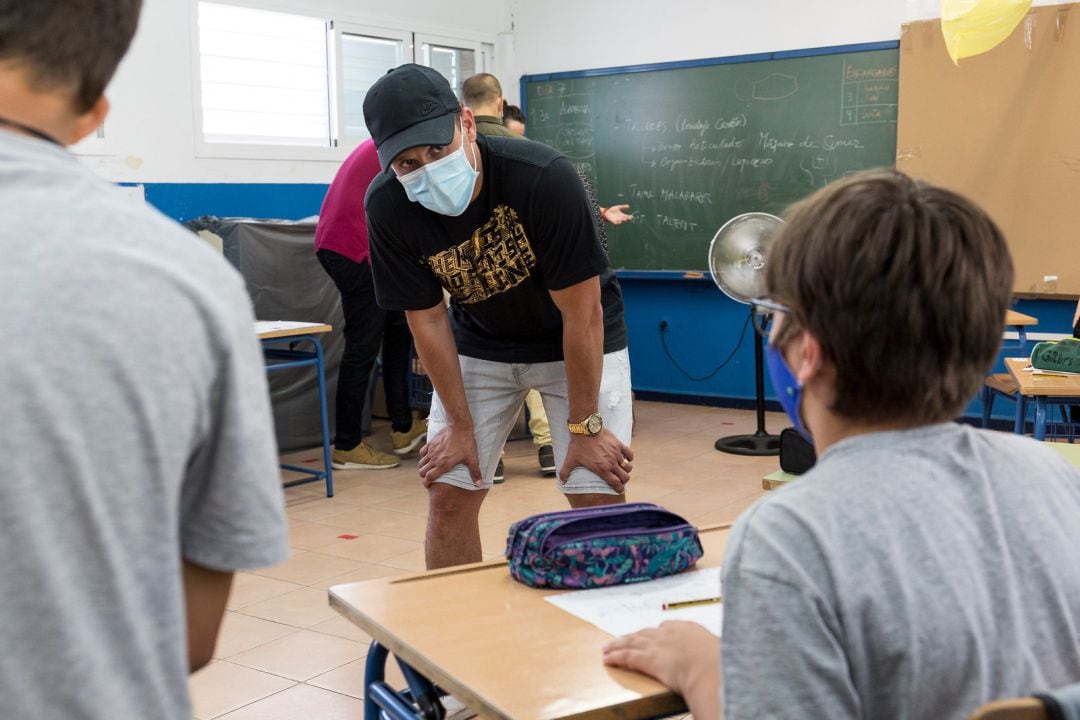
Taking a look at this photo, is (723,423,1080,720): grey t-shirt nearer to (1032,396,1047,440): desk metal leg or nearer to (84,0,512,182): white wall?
(1032,396,1047,440): desk metal leg

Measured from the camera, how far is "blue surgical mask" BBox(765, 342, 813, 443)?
1040 mm

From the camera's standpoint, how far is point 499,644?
1.28 metres

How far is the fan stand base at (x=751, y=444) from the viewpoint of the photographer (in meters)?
5.50

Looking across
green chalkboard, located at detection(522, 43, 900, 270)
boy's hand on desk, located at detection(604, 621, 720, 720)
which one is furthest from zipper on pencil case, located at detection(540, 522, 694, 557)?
green chalkboard, located at detection(522, 43, 900, 270)

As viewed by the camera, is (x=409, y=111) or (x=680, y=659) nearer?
(x=680, y=659)

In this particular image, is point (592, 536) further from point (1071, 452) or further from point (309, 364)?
point (309, 364)

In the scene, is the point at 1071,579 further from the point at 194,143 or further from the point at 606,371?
the point at 194,143

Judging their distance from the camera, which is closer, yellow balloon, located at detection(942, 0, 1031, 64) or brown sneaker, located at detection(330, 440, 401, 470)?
yellow balloon, located at detection(942, 0, 1031, 64)

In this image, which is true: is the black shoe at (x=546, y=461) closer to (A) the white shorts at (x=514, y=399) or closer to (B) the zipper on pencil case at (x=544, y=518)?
(A) the white shorts at (x=514, y=399)

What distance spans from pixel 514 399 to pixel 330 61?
14.8 ft

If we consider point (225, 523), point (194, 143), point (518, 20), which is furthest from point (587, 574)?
point (518, 20)

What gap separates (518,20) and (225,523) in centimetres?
712

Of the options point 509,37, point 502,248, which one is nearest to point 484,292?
point 502,248

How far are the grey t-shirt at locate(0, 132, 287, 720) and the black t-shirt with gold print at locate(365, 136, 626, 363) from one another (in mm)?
1542
